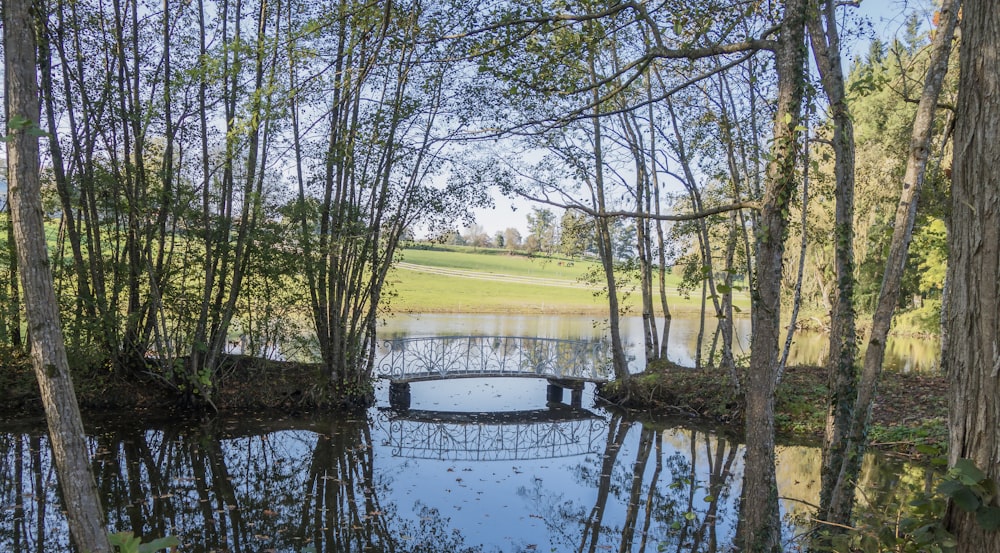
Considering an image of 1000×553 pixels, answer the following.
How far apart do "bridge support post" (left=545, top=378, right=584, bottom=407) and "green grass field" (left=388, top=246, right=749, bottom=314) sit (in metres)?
7.74

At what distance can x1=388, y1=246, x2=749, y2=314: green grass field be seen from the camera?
27.0m

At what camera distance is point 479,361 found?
13102mm

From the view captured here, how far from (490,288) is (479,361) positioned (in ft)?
65.9

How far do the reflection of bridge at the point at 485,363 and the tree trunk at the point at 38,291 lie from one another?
27.7 feet

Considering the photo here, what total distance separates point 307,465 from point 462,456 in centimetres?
193

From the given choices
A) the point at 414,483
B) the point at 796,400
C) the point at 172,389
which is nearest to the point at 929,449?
the point at 414,483

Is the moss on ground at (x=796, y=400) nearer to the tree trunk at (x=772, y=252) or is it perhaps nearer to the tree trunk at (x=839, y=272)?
the tree trunk at (x=839, y=272)

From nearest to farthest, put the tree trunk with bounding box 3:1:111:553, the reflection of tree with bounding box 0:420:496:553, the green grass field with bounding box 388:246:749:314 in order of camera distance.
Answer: the tree trunk with bounding box 3:1:111:553 → the reflection of tree with bounding box 0:420:496:553 → the green grass field with bounding box 388:246:749:314

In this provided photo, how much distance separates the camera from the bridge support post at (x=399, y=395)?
11273mm

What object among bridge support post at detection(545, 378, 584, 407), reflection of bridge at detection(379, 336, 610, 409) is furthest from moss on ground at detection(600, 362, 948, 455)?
reflection of bridge at detection(379, 336, 610, 409)

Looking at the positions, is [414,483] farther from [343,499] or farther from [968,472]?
[968,472]

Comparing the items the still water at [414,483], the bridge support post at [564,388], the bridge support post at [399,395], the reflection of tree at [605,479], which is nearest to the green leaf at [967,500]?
the still water at [414,483]

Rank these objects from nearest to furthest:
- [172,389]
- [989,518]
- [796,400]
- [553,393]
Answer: [989,518]
[172,389]
[796,400]
[553,393]

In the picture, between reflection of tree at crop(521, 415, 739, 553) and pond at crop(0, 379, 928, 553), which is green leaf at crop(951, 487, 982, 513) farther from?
pond at crop(0, 379, 928, 553)
